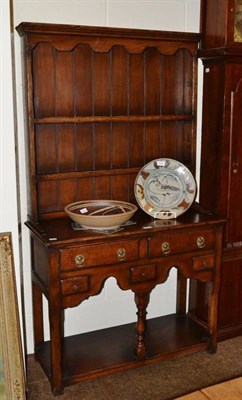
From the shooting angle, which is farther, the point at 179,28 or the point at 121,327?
the point at 121,327

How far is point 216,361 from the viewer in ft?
9.08

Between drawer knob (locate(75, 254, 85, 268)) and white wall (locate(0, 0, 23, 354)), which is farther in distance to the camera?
drawer knob (locate(75, 254, 85, 268))

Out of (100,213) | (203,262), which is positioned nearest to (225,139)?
(203,262)

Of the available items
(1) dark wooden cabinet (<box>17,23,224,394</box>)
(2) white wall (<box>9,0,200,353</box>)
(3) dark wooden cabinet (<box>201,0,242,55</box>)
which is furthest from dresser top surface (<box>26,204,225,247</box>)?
(3) dark wooden cabinet (<box>201,0,242,55</box>)

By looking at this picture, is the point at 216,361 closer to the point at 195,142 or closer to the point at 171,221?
the point at 171,221

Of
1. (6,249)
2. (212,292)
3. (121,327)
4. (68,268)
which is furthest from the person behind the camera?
(121,327)

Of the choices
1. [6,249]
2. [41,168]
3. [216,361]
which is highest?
[41,168]

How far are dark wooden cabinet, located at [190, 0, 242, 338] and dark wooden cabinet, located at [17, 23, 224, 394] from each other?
96 millimetres

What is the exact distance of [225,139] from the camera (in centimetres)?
272

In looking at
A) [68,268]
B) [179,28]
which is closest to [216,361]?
[68,268]

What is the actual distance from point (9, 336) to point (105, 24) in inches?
64.7

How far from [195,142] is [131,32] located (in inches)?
28.4

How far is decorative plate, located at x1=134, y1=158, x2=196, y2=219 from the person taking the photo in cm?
268

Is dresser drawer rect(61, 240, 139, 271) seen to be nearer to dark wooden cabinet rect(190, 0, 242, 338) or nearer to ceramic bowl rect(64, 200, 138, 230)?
ceramic bowl rect(64, 200, 138, 230)
